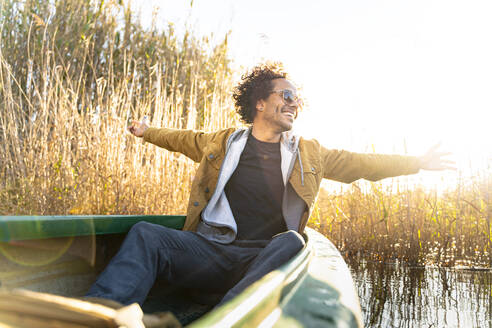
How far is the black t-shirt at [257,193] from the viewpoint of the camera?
2.13m

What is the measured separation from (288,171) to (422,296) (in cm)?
123

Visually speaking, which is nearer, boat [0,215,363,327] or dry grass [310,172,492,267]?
boat [0,215,363,327]

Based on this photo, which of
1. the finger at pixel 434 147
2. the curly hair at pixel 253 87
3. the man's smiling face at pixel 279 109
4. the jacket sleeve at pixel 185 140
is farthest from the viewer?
the curly hair at pixel 253 87

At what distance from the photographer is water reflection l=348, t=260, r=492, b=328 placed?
2.15 m

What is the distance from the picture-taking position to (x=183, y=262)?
1751 mm

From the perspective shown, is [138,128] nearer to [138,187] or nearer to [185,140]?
[185,140]

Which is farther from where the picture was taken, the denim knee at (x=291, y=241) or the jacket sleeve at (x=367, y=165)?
the jacket sleeve at (x=367, y=165)

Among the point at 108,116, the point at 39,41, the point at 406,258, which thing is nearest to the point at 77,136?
the point at 108,116

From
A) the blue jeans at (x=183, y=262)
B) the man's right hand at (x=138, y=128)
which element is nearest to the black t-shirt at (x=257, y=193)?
the blue jeans at (x=183, y=262)

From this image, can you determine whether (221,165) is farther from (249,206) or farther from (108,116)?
(108,116)

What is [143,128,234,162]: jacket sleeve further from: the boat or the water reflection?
the water reflection

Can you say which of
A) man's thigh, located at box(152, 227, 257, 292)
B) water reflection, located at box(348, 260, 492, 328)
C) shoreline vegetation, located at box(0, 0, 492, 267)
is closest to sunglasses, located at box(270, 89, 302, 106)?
man's thigh, located at box(152, 227, 257, 292)

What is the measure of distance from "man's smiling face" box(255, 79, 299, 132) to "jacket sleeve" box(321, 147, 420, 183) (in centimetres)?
28

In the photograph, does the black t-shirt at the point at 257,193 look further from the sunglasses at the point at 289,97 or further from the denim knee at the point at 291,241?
the denim knee at the point at 291,241
